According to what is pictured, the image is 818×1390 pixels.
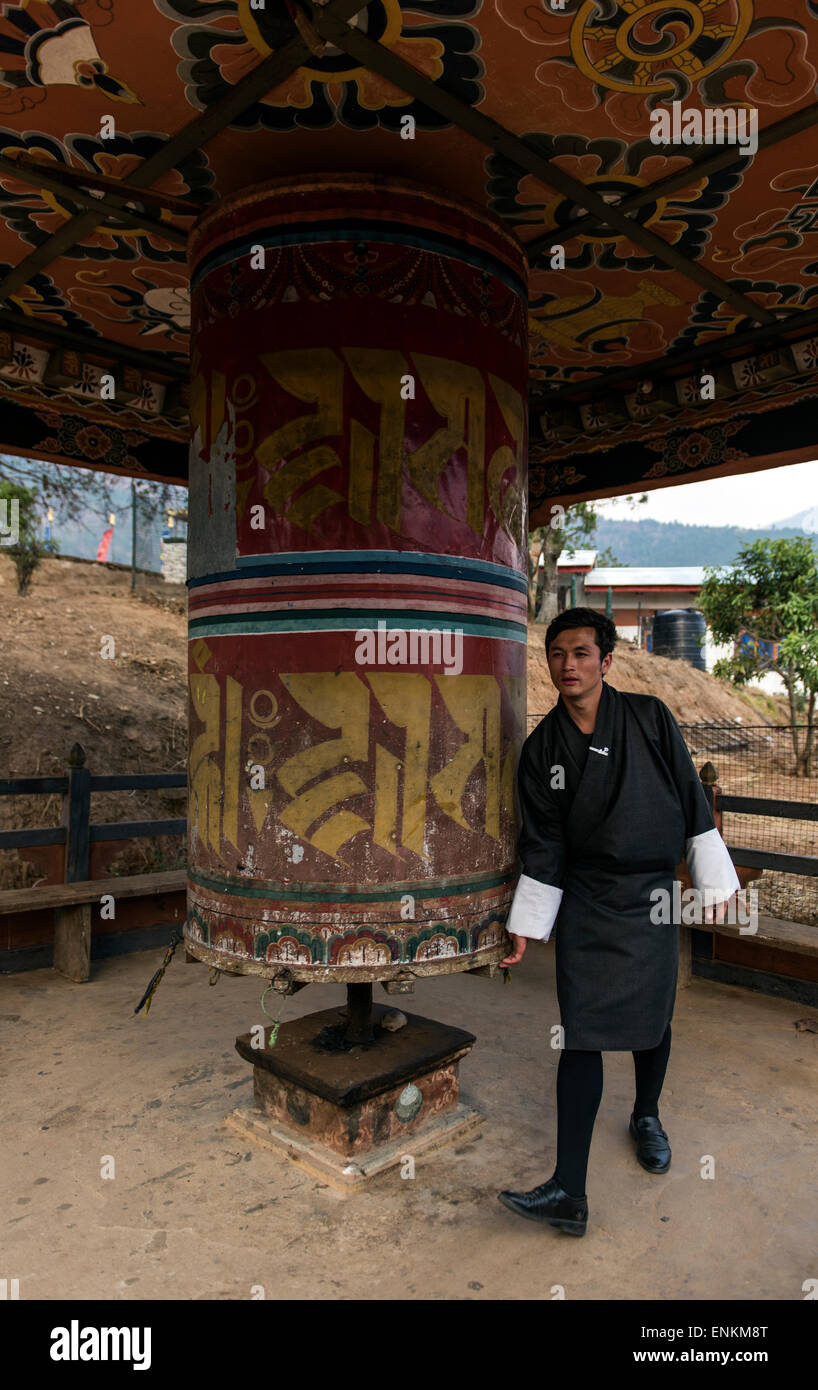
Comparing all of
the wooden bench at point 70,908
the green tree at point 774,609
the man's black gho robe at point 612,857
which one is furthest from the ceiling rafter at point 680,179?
the green tree at point 774,609

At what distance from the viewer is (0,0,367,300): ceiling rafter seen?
2.20 m

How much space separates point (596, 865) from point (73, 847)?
3.78 metres

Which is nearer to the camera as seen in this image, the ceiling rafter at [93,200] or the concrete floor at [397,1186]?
the concrete floor at [397,1186]

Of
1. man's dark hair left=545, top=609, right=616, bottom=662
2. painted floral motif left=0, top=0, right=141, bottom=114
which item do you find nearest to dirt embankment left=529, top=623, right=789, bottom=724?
man's dark hair left=545, top=609, right=616, bottom=662

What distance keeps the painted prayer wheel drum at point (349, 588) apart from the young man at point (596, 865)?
21cm

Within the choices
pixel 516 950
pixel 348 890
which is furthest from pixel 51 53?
pixel 516 950

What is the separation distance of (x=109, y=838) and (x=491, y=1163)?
3439mm

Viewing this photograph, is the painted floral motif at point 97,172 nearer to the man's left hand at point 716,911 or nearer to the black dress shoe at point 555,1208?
the man's left hand at point 716,911

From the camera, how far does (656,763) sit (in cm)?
279

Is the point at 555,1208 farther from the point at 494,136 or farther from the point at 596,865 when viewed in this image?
the point at 494,136

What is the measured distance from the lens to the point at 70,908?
507 centimetres

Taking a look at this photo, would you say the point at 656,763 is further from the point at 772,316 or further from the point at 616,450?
the point at 616,450

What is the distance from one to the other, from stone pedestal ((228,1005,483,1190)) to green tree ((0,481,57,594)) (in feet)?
35.7

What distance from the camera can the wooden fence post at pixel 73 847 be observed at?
16.7 ft
